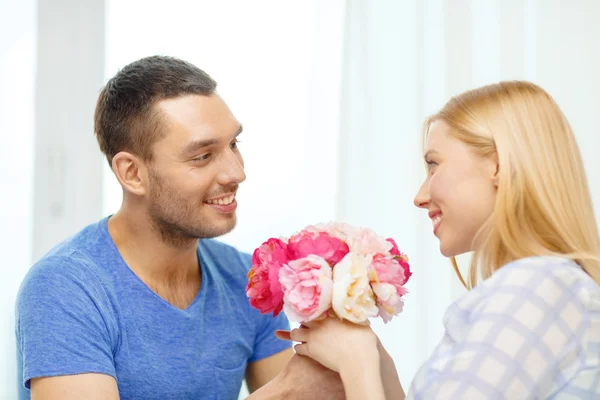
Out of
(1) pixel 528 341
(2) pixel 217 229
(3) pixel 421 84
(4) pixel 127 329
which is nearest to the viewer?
(1) pixel 528 341

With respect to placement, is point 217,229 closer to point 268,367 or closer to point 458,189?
point 268,367

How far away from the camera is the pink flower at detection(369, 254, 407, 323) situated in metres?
1.48

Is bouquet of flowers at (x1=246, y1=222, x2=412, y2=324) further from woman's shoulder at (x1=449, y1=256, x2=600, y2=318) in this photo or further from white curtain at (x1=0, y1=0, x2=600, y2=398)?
white curtain at (x1=0, y1=0, x2=600, y2=398)

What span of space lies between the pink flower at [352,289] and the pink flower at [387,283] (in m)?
0.02

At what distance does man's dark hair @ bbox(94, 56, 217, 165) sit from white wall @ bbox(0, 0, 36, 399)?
2.35 feet

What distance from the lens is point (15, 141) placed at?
2.63 metres

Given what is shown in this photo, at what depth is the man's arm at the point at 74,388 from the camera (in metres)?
1.66

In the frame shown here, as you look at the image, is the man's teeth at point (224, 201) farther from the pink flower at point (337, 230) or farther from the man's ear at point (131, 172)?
the pink flower at point (337, 230)

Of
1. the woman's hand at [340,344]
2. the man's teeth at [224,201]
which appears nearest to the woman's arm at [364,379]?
the woman's hand at [340,344]

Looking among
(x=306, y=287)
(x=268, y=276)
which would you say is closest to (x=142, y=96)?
(x=268, y=276)

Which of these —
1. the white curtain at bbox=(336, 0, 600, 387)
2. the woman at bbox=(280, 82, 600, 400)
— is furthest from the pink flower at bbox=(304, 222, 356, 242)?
the white curtain at bbox=(336, 0, 600, 387)

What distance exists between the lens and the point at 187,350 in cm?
193

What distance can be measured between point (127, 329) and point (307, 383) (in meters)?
0.51

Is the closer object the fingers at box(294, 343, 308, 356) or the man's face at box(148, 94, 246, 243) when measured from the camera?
the fingers at box(294, 343, 308, 356)
